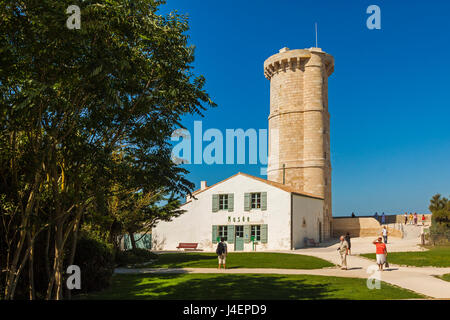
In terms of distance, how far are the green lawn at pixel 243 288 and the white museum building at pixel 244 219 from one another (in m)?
15.4

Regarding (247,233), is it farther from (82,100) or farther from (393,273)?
(82,100)

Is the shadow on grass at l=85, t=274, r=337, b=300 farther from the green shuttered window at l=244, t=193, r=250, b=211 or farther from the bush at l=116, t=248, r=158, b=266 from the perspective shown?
the green shuttered window at l=244, t=193, r=250, b=211

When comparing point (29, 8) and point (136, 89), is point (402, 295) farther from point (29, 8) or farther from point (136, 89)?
point (29, 8)

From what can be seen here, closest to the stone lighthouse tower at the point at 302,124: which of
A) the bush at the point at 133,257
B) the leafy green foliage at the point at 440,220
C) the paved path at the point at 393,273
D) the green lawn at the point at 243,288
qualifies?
the leafy green foliage at the point at 440,220

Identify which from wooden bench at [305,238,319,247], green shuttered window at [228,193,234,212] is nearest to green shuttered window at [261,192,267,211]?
green shuttered window at [228,193,234,212]

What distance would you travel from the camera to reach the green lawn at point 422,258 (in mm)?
19984

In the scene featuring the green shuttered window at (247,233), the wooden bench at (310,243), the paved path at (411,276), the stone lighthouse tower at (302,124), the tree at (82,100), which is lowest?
the wooden bench at (310,243)

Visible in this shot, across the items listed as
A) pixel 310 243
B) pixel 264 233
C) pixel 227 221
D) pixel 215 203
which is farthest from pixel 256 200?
pixel 310 243

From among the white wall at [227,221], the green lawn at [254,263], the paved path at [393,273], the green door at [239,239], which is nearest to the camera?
the paved path at [393,273]

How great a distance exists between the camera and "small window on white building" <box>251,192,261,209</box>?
33.7m

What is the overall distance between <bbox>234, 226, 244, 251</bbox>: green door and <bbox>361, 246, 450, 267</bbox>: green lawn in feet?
37.7

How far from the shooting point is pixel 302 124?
45188mm

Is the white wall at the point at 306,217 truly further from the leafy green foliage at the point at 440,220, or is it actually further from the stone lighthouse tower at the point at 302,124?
the leafy green foliage at the point at 440,220

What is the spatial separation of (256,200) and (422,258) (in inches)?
579
